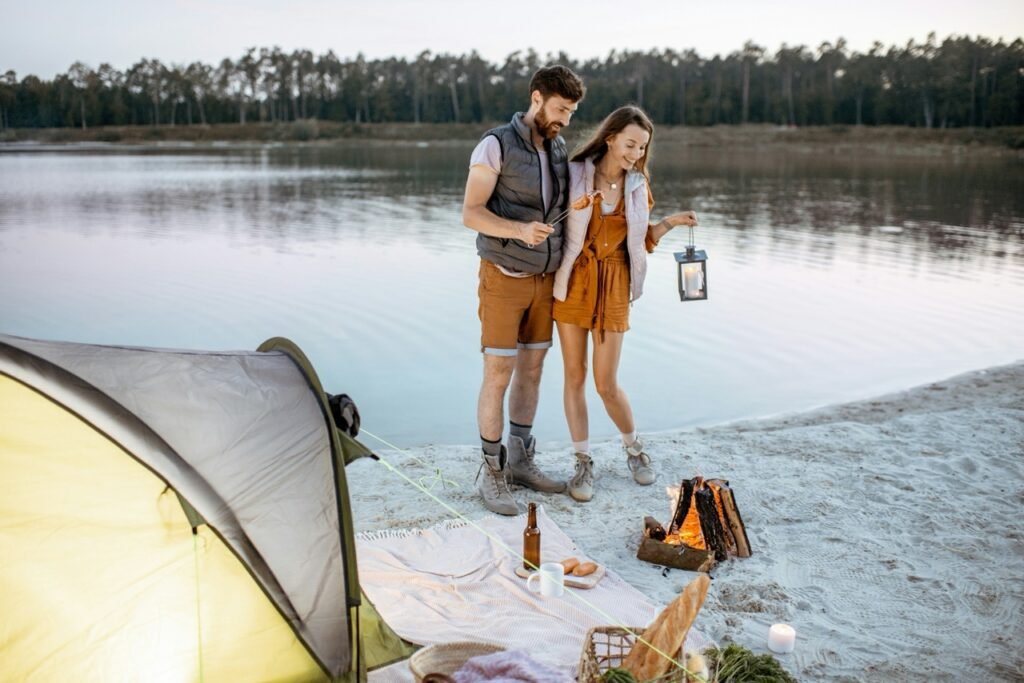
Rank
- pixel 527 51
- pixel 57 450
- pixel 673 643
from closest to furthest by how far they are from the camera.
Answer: pixel 57 450, pixel 673 643, pixel 527 51

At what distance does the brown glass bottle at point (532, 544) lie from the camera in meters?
3.80

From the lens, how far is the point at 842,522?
4.39m

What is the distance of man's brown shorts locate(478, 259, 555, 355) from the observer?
4391 mm

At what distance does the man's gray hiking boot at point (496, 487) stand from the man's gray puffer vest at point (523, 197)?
3.18 feet

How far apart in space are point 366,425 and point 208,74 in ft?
294

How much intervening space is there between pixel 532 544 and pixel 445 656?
0.93 meters

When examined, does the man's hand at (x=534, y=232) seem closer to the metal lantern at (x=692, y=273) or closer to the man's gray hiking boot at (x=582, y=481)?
the metal lantern at (x=692, y=273)

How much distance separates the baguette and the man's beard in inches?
88.7

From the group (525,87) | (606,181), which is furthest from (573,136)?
(606,181)

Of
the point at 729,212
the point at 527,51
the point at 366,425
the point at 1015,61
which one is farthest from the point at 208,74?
the point at 366,425

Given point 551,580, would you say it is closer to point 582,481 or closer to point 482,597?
point 482,597

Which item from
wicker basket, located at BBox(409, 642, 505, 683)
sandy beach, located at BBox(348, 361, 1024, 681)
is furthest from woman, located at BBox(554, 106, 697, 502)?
wicker basket, located at BBox(409, 642, 505, 683)

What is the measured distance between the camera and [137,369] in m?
2.67

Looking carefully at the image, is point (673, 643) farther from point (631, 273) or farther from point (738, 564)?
point (631, 273)
